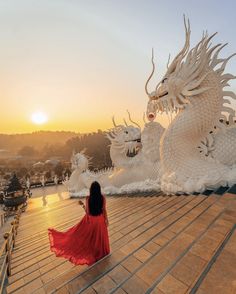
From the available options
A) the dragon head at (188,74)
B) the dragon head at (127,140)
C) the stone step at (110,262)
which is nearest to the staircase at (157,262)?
the stone step at (110,262)

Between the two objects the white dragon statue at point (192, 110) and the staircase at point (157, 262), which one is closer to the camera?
the staircase at point (157, 262)

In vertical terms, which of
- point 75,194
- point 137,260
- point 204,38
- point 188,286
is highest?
point 204,38

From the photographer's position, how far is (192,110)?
14.2 feet

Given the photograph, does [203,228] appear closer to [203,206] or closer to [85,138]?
[203,206]

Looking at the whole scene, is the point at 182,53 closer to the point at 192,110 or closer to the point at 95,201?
the point at 192,110

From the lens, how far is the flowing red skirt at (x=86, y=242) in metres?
2.14

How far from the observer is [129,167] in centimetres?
777

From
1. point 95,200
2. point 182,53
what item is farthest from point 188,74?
point 95,200

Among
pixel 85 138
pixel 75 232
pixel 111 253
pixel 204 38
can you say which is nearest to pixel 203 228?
pixel 111 253

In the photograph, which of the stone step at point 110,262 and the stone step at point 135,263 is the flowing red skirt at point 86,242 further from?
the stone step at point 135,263

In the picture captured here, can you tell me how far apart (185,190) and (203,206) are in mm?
1111

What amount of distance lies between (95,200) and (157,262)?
0.94 m

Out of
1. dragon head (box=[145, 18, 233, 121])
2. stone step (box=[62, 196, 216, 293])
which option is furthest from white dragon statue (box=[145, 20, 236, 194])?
stone step (box=[62, 196, 216, 293])

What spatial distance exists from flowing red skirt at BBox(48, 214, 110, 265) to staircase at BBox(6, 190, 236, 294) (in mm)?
107
